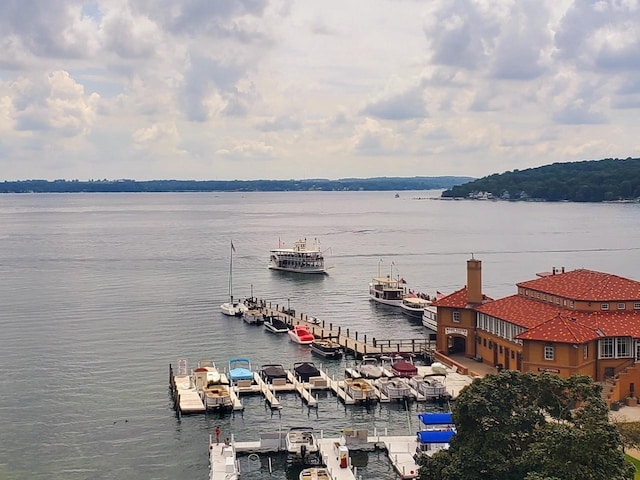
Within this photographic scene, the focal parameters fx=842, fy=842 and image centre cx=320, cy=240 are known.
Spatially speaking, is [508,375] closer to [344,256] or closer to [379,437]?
[379,437]

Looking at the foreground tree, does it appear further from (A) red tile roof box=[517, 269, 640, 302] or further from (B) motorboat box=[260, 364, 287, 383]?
(B) motorboat box=[260, 364, 287, 383]

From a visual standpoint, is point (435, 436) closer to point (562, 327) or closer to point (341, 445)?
point (341, 445)

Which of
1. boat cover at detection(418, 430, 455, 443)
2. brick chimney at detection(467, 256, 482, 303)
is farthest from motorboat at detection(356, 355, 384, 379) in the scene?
boat cover at detection(418, 430, 455, 443)

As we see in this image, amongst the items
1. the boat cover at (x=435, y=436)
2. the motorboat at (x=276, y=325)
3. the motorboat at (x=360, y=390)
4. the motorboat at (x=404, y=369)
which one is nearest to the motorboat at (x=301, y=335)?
the motorboat at (x=276, y=325)

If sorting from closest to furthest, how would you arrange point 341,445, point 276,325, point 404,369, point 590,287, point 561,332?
point 341,445 → point 561,332 → point 590,287 → point 404,369 → point 276,325

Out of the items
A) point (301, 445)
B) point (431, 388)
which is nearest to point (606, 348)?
point (431, 388)

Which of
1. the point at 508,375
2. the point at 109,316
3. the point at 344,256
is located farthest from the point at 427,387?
the point at 344,256
